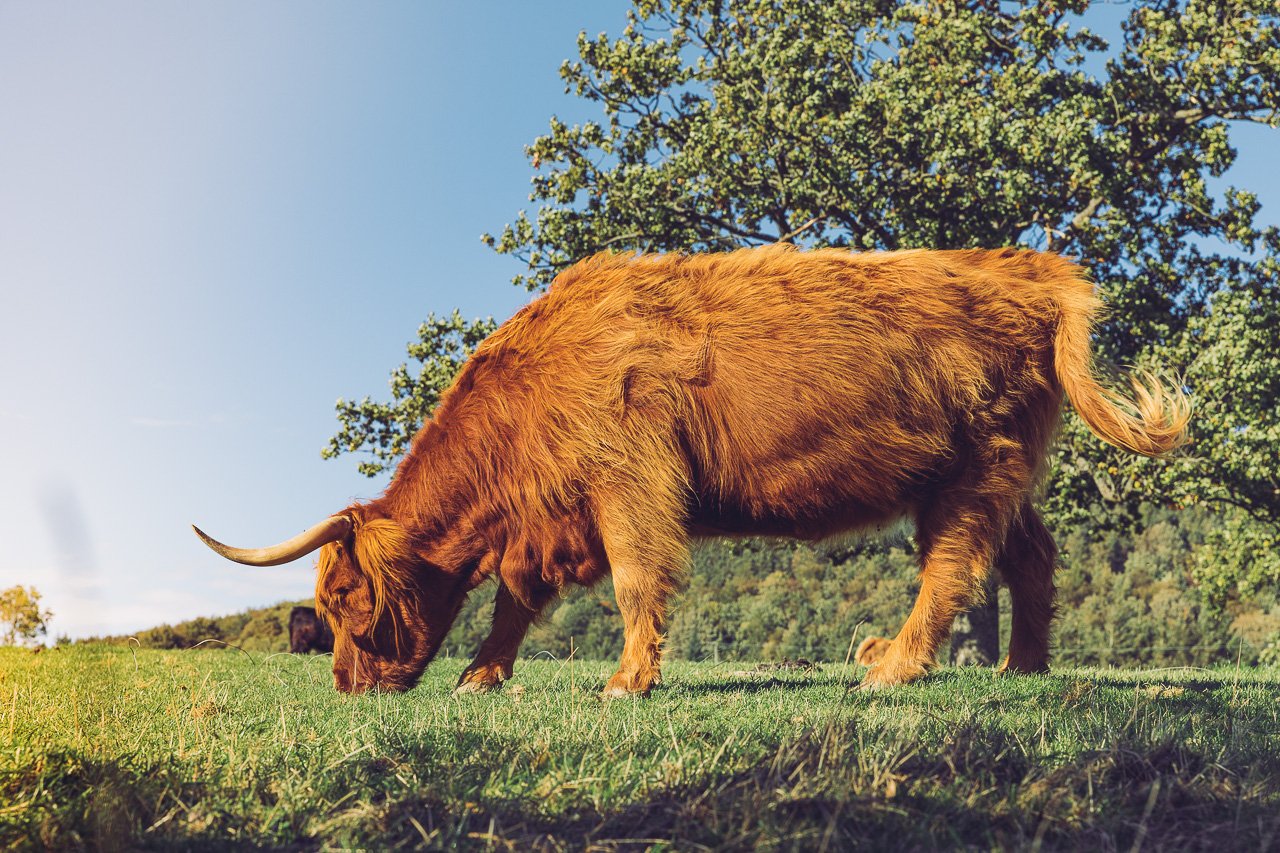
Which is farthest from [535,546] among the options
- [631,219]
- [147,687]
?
[631,219]

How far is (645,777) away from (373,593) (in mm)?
3678

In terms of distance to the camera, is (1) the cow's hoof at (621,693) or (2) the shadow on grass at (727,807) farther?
(1) the cow's hoof at (621,693)

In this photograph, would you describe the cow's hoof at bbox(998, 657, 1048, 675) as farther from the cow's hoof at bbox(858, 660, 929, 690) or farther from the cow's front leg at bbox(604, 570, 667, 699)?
the cow's front leg at bbox(604, 570, 667, 699)

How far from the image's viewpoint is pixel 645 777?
2918 millimetres

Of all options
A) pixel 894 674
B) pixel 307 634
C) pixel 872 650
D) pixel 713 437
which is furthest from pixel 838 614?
pixel 713 437

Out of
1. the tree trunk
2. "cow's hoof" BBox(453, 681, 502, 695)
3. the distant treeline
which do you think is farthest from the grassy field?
the distant treeline

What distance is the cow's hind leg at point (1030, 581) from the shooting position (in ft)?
22.6

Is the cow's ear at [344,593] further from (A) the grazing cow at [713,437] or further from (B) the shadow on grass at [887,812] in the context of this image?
(B) the shadow on grass at [887,812]

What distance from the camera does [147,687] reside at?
636 centimetres

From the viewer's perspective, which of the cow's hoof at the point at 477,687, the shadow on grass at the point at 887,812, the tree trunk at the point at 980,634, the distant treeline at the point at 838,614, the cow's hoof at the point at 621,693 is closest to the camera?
the shadow on grass at the point at 887,812

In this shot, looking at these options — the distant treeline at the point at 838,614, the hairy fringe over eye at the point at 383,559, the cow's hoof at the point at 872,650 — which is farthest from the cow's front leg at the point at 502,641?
the distant treeline at the point at 838,614

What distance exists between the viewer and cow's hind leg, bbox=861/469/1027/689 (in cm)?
605

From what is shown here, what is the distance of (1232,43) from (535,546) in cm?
1257

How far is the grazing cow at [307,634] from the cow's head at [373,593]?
7.58 meters
